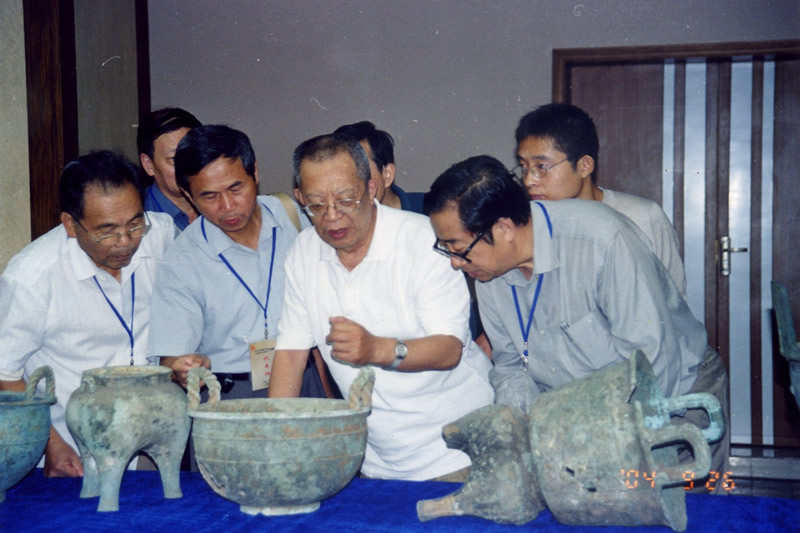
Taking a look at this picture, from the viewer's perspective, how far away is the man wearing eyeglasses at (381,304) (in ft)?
6.69

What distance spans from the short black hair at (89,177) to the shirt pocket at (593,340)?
125 cm

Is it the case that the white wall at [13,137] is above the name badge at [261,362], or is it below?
above

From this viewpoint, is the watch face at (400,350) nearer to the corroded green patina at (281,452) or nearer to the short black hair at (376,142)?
the corroded green patina at (281,452)

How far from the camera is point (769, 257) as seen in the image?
4797 mm

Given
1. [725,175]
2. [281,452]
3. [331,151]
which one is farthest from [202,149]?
[725,175]

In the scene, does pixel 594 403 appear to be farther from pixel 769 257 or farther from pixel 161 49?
pixel 161 49

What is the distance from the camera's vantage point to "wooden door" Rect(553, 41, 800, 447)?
4770 mm

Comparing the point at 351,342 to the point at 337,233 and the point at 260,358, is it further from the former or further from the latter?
the point at 260,358

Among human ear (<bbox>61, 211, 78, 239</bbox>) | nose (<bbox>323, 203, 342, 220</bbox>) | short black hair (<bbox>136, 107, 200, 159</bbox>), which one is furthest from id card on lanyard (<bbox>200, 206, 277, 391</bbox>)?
short black hair (<bbox>136, 107, 200, 159</bbox>)

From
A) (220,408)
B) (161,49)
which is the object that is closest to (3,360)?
(220,408)

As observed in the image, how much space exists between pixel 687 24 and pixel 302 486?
13.0 ft

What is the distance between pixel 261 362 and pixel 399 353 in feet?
1.85

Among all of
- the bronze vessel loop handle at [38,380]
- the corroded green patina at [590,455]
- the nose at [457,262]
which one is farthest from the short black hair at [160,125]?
the corroded green patina at [590,455]

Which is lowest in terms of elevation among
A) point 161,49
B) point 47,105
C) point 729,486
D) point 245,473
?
point 729,486
